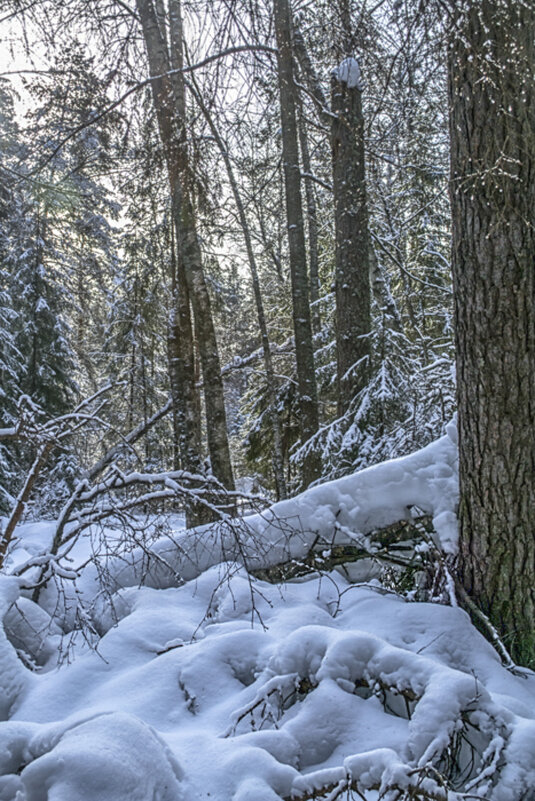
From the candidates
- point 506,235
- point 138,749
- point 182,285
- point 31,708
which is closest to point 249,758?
point 138,749

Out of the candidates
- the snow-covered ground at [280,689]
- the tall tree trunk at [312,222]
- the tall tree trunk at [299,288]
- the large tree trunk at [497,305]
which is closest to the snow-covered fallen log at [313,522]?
the snow-covered ground at [280,689]

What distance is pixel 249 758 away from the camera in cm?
217

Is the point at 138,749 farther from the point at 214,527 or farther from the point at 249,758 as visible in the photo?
the point at 214,527

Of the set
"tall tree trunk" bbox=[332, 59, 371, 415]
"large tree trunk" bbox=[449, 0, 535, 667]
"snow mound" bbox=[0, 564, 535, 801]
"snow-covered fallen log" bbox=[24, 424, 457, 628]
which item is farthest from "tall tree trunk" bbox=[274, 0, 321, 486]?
"large tree trunk" bbox=[449, 0, 535, 667]

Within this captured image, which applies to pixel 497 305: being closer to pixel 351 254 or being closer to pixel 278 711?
pixel 278 711

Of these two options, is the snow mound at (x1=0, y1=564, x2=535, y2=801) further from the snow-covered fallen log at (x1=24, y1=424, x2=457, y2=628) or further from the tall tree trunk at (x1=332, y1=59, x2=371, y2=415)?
the tall tree trunk at (x1=332, y1=59, x2=371, y2=415)

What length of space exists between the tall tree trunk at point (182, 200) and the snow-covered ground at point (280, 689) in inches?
128

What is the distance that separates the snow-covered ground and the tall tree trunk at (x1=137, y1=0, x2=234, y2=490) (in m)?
3.26

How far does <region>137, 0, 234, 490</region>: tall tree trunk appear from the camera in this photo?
6.98 m

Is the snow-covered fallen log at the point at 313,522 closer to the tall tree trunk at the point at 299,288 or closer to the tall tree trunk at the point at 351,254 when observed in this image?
the tall tree trunk at the point at 351,254

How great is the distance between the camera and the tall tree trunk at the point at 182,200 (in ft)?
22.9

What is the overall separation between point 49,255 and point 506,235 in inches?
544

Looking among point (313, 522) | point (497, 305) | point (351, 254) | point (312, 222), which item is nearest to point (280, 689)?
point (313, 522)

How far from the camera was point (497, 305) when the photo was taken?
120 inches
